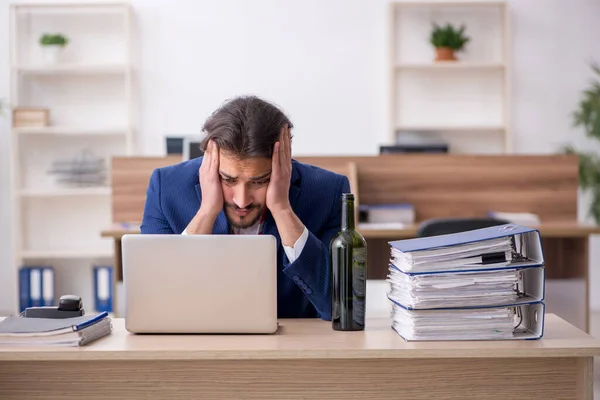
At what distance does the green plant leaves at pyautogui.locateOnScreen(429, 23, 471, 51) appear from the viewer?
5.42 m

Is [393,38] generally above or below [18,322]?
above

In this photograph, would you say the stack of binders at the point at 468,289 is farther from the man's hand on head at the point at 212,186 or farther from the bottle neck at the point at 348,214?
the man's hand on head at the point at 212,186

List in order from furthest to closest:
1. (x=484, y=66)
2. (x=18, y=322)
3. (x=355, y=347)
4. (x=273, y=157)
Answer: (x=484, y=66)
(x=273, y=157)
(x=18, y=322)
(x=355, y=347)

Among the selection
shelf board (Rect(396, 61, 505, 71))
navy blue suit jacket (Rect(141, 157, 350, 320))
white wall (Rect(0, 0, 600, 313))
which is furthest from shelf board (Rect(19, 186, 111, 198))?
navy blue suit jacket (Rect(141, 157, 350, 320))

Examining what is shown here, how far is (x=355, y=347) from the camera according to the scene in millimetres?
1475

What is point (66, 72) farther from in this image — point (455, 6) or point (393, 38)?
point (455, 6)

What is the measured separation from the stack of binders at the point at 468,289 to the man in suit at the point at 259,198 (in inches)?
12.4

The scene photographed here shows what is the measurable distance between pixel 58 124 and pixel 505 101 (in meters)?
3.18

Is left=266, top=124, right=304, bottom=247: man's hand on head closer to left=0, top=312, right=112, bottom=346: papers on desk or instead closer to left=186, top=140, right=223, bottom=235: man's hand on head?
left=186, top=140, right=223, bottom=235: man's hand on head

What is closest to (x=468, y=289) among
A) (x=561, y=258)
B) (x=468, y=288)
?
Answer: (x=468, y=288)

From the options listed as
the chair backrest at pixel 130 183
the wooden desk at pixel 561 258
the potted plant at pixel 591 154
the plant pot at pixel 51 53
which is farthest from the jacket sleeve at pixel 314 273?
the plant pot at pixel 51 53

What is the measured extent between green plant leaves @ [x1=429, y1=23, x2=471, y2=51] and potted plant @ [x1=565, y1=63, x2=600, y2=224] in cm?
90

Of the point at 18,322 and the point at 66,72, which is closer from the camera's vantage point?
the point at 18,322

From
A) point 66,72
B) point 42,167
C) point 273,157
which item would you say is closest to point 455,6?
point 66,72
